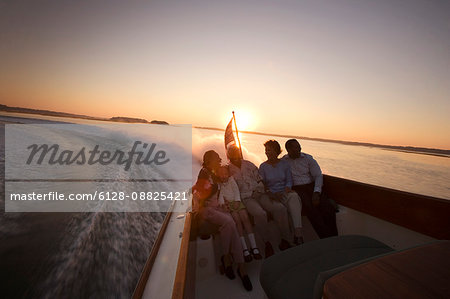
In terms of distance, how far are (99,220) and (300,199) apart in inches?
186

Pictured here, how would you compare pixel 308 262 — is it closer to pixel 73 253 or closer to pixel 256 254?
pixel 256 254

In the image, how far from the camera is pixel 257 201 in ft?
10.2

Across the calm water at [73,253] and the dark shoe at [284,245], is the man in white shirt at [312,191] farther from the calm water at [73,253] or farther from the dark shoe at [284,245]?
the calm water at [73,253]

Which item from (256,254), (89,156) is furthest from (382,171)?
(89,156)

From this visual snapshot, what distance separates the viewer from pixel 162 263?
1.91 m

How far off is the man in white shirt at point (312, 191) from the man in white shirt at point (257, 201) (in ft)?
1.55

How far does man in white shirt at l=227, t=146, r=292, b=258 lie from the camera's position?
9.00 feet

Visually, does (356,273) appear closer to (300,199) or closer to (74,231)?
(300,199)

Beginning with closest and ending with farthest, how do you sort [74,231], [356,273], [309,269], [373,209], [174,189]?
[356,273]
[309,269]
[373,209]
[74,231]
[174,189]

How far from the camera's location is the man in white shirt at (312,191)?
287cm

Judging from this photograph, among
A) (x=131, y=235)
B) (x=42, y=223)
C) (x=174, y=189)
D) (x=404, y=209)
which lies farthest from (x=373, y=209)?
(x=174, y=189)

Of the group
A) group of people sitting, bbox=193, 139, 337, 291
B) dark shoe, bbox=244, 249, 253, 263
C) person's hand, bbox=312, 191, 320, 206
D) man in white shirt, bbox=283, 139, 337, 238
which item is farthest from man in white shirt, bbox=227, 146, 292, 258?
person's hand, bbox=312, 191, 320, 206

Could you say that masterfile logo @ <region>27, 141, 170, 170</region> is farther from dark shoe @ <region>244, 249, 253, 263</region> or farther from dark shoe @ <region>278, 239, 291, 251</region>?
dark shoe @ <region>278, 239, 291, 251</region>

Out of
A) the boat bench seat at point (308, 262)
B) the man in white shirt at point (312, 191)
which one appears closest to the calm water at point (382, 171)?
the man in white shirt at point (312, 191)
